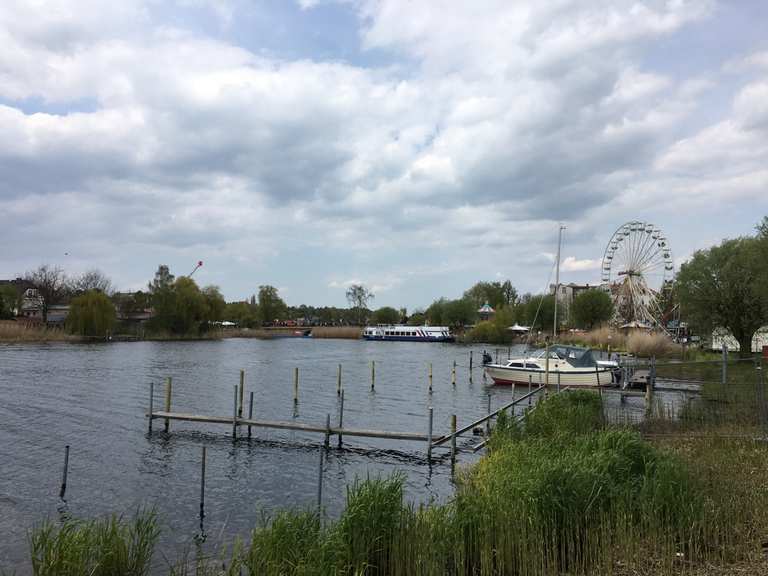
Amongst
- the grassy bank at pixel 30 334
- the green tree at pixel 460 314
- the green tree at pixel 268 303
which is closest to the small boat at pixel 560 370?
the grassy bank at pixel 30 334

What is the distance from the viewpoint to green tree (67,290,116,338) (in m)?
95.7

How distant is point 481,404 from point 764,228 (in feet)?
66.7

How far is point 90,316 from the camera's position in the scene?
9606 cm

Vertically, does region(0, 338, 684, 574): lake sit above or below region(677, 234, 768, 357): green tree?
below

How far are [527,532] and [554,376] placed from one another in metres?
32.3

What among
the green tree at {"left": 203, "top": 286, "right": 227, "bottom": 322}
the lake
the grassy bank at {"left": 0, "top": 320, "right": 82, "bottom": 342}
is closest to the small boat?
the lake

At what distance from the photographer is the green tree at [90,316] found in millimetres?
95688

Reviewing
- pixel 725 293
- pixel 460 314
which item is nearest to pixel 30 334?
pixel 725 293

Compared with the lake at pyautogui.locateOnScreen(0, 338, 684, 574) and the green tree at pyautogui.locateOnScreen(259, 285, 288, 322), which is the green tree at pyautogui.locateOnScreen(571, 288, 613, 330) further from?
the green tree at pyautogui.locateOnScreen(259, 285, 288, 322)

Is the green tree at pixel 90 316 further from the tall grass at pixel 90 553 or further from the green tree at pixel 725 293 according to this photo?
the tall grass at pixel 90 553

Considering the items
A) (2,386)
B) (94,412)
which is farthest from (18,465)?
(2,386)

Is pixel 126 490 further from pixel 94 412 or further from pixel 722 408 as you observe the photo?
pixel 722 408

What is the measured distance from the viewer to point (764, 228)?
38.1 metres

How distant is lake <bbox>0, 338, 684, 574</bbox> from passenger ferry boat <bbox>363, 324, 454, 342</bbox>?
95.8 metres
